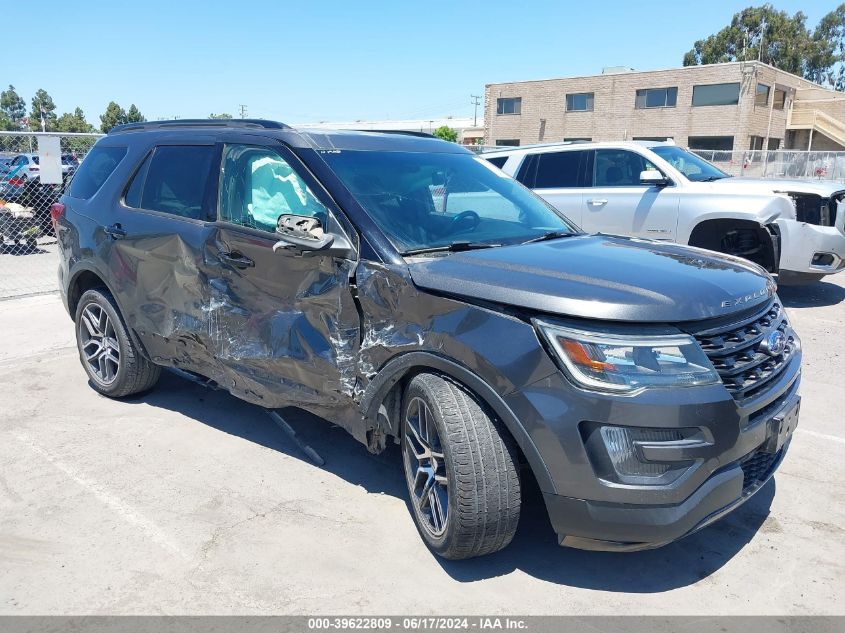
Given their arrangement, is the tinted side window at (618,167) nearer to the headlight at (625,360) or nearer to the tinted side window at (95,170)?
the tinted side window at (95,170)

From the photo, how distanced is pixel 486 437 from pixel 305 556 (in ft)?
3.60

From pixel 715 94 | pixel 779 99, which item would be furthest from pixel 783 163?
pixel 779 99

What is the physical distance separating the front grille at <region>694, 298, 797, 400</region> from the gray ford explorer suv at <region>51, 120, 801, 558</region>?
0.01 m

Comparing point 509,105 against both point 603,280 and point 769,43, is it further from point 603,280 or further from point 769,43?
point 603,280

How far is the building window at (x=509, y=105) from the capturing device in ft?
173

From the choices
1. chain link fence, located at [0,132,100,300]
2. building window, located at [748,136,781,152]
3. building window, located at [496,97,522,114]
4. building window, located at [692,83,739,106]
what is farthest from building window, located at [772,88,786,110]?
chain link fence, located at [0,132,100,300]

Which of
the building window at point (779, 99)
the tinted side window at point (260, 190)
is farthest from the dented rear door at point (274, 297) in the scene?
the building window at point (779, 99)

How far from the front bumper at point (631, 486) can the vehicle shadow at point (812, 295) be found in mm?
6515

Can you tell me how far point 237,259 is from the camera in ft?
12.8

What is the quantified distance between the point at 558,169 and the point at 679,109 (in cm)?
4209

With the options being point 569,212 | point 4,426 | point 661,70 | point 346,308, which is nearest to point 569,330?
point 346,308

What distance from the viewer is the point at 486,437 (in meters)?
2.80

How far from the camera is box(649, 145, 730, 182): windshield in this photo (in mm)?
8617

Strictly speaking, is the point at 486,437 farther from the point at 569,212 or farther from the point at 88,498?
the point at 569,212
